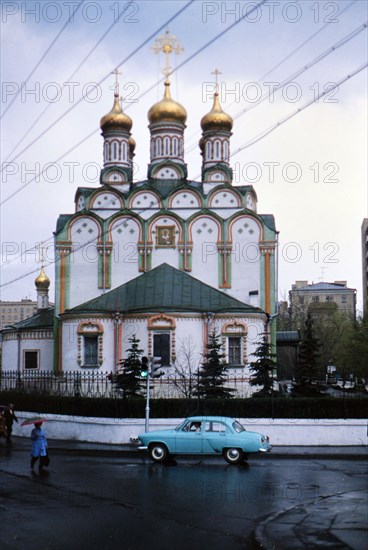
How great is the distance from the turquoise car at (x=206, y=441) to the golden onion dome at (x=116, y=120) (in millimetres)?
31463

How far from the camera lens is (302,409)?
81.6 ft

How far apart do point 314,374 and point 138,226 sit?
17035mm

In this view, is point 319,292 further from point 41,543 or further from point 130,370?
point 41,543

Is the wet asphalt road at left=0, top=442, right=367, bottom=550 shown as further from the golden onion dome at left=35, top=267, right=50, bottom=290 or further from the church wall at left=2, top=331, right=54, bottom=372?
the golden onion dome at left=35, top=267, right=50, bottom=290

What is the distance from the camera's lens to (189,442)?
19.2 metres

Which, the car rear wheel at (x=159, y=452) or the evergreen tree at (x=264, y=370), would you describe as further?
the evergreen tree at (x=264, y=370)

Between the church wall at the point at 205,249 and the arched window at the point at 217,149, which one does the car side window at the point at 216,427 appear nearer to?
the church wall at the point at 205,249

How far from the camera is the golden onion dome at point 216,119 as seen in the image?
157 ft

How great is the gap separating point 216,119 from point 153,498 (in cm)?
3658

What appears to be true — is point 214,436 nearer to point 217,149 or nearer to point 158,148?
point 158,148

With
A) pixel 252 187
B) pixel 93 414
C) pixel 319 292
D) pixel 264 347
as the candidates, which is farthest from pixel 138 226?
pixel 319 292

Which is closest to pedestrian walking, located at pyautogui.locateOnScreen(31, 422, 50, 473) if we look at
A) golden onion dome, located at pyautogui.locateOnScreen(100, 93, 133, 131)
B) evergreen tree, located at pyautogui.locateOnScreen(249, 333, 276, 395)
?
evergreen tree, located at pyautogui.locateOnScreen(249, 333, 276, 395)

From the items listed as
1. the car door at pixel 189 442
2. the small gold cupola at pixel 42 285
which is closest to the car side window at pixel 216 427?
the car door at pixel 189 442

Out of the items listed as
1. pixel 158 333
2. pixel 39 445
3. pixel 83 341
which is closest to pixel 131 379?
pixel 158 333
